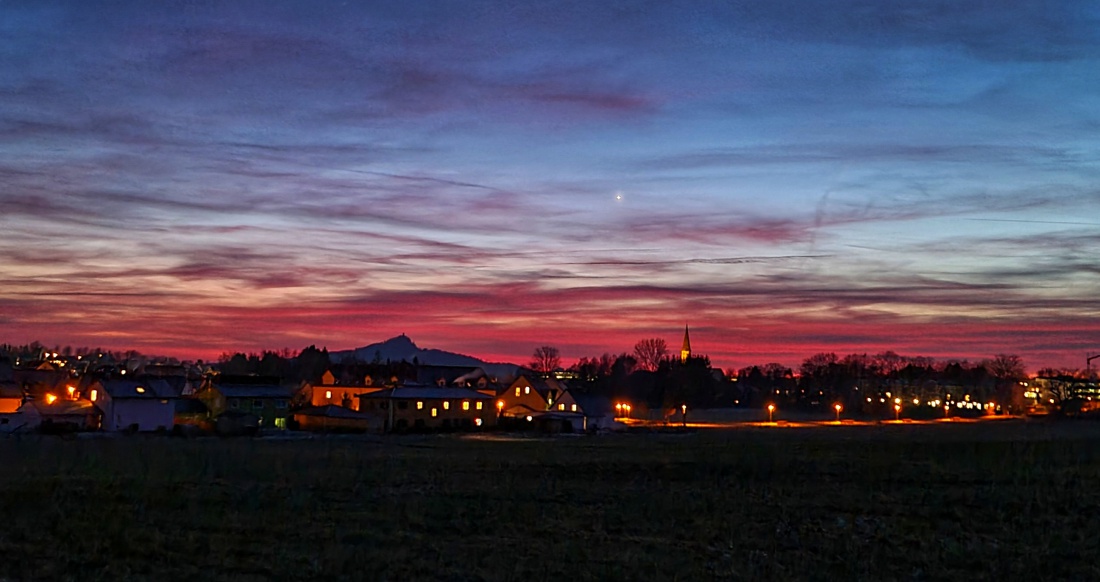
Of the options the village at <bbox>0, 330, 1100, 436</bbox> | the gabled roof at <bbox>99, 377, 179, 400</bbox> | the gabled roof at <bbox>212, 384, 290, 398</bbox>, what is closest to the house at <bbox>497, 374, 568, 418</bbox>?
the village at <bbox>0, 330, 1100, 436</bbox>

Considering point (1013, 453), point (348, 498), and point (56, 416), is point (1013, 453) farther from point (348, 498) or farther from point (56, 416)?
point (56, 416)

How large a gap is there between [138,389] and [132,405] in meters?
2.48

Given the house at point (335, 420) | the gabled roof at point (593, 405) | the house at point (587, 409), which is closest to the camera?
the house at point (335, 420)

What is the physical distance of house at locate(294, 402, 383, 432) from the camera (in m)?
79.4

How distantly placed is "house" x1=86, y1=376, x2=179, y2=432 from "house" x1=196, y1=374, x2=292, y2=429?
4.21 m

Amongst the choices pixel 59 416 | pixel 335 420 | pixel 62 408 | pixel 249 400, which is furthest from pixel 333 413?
pixel 62 408

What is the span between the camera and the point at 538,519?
24.7 metres

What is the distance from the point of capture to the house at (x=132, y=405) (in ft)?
250

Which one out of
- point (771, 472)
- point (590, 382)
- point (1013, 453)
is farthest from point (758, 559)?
point (590, 382)

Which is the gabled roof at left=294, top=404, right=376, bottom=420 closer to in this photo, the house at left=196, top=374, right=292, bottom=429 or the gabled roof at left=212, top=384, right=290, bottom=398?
the house at left=196, top=374, right=292, bottom=429

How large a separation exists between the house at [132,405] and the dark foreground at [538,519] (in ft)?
125

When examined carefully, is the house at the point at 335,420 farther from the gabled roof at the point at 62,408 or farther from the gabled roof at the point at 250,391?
the gabled roof at the point at 62,408

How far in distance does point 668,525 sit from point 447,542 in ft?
20.3

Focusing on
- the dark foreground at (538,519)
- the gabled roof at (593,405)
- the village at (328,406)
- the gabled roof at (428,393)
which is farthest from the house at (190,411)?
the dark foreground at (538,519)
